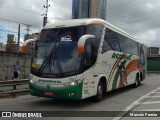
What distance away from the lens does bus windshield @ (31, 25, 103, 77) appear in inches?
439

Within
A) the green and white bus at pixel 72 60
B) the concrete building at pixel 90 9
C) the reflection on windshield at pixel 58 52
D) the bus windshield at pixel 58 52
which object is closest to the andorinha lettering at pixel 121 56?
the green and white bus at pixel 72 60

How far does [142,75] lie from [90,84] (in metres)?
11.9

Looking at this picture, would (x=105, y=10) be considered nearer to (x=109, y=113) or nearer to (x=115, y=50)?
(x=115, y=50)

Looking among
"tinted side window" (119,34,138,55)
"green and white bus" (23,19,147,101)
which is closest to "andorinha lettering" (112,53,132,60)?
"tinted side window" (119,34,138,55)

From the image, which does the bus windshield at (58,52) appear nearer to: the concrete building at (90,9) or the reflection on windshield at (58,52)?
the reflection on windshield at (58,52)

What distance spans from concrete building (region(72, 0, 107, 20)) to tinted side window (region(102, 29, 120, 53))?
11.5 m

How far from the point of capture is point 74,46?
37.4 ft

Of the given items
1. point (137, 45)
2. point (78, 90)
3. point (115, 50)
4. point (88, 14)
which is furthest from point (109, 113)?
point (88, 14)

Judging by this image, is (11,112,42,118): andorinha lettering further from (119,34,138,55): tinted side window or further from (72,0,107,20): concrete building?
(72,0,107,20): concrete building

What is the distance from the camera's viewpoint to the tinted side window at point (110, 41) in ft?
44.6

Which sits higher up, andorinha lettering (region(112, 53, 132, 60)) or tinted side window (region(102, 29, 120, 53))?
tinted side window (region(102, 29, 120, 53))

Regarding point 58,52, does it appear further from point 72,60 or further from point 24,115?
point 24,115

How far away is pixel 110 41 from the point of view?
1442 cm

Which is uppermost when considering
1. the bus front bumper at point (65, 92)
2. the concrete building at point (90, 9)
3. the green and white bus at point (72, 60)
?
the concrete building at point (90, 9)
